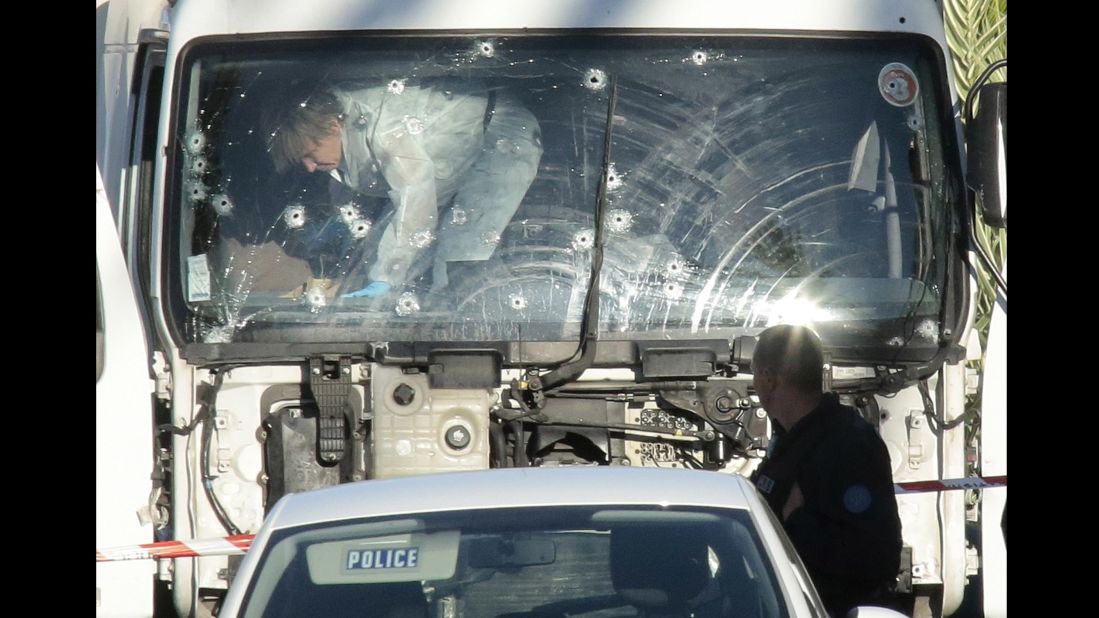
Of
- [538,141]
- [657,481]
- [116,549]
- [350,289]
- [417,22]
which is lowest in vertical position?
[116,549]

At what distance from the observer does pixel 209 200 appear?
6613 millimetres

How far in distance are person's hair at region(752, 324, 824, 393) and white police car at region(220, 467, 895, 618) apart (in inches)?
50.7

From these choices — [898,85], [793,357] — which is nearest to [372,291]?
[793,357]

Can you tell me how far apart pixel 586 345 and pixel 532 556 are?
2.26 m

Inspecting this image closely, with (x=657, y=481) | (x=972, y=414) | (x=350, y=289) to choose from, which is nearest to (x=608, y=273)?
(x=350, y=289)

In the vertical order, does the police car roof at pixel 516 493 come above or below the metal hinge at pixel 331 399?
below

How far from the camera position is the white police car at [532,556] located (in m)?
4.10

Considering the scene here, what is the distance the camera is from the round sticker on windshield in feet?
21.9

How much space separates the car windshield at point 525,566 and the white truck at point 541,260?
2083 millimetres

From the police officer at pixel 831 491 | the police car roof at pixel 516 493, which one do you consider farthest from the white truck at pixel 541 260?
the police car roof at pixel 516 493

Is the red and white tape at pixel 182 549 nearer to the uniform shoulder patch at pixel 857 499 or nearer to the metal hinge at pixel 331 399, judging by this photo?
the metal hinge at pixel 331 399

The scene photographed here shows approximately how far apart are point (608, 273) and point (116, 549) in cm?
221

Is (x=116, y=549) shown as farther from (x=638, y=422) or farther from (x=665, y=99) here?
(x=665, y=99)

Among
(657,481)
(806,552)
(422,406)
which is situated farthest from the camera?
(422,406)
